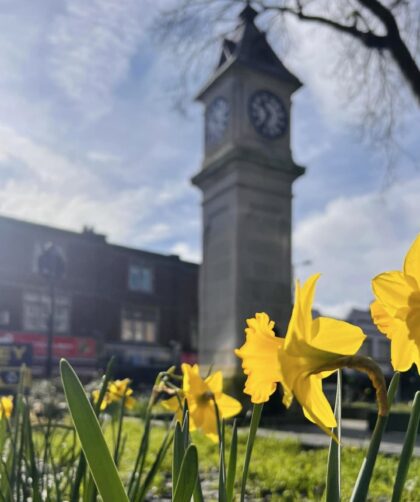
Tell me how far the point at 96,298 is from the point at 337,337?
26543mm

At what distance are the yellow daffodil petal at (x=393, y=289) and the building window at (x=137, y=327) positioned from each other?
26664mm

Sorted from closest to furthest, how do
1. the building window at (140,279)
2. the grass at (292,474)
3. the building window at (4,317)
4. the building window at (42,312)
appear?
the grass at (292,474) → the building window at (4,317) → the building window at (42,312) → the building window at (140,279)

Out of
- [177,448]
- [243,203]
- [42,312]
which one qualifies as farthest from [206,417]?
[42,312]

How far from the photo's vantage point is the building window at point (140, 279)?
27.8 m

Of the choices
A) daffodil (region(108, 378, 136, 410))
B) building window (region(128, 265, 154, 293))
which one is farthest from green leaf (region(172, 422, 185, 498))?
building window (region(128, 265, 154, 293))

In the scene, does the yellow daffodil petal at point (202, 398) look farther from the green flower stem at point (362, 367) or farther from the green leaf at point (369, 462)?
the green flower stem at point (362, 367)

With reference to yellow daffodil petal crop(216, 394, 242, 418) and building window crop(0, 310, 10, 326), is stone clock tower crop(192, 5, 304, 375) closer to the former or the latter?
yellow daffodil petal crop(216, 394, 242, 418)

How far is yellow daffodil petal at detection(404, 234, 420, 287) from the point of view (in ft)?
1.89

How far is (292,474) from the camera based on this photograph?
329 centimetres

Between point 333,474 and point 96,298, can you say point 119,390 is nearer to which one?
point 333,474

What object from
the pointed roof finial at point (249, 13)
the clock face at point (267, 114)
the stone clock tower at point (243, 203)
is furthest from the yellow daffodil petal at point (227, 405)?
the pointed roof finial at point (249, 13)

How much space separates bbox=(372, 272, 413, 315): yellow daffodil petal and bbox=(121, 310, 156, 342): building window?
2666cm

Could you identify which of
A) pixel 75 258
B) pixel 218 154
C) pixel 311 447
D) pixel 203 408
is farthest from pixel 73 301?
pixel 203 408

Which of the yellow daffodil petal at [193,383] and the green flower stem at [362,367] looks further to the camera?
the yellow daffodil petal at [193,383]
